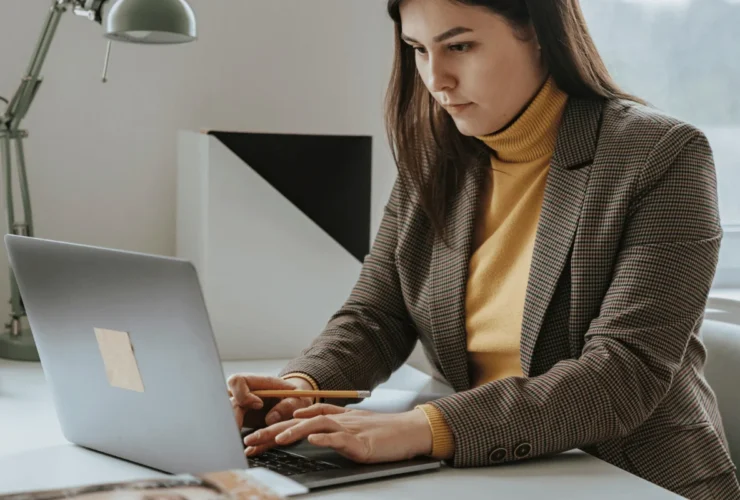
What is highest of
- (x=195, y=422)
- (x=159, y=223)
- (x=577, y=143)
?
(x=577, y=143)

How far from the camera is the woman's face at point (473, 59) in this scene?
47.3 inches

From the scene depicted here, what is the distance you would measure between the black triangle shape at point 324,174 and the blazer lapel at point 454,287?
0.47 meters

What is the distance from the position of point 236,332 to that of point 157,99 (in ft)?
1.63

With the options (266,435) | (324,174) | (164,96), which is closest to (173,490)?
(266,435)

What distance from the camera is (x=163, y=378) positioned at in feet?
3.01

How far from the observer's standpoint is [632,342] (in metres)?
1.08

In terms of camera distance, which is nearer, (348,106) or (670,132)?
(670,132)

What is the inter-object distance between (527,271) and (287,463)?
1.43 feet

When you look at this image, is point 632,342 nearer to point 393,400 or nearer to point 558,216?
point 558,216

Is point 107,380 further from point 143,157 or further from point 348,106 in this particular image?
point 348,106

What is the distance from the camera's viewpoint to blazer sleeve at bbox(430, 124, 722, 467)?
1.03 meters

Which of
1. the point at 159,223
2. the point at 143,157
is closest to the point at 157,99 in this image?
the point at 143,157

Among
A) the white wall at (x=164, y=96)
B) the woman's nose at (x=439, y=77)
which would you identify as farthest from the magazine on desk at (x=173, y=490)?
the white wall at (x=164, y=96)

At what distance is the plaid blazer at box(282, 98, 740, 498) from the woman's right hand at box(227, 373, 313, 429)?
0.10 metres
